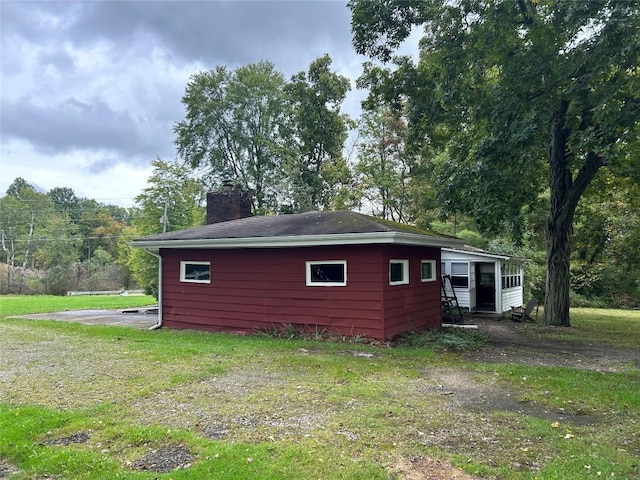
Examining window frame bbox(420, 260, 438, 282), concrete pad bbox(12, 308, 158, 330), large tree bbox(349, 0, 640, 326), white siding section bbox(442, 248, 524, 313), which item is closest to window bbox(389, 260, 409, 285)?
window frame bbox(420, 260, 438, 282)

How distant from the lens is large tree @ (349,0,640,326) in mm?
7930

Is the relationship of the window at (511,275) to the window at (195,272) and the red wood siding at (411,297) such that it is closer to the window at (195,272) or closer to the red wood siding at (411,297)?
the red wood siding at (411,297)

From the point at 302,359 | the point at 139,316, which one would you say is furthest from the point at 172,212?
the point at 302,359

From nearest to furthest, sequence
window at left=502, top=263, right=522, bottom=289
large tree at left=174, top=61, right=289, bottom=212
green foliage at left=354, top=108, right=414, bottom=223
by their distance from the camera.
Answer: window at left=502, top=263, right=522, bottom=289 → green foliage at left=354, top=108, right=414, bottom=223 → large tree at left=174, top=61, right=289, bottom=212

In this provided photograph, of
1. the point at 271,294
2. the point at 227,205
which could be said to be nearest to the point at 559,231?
the point at 271,294

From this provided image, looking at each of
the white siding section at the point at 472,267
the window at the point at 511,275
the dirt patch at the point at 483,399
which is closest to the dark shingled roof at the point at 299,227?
the dirt patch at the point at 483,399

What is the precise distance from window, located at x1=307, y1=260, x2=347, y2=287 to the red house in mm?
22

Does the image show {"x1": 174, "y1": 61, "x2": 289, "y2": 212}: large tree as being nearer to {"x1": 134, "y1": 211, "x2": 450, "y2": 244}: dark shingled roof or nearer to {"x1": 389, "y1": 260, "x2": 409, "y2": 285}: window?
{"x1": 134, "y1": 211, "x2": 450, "y2": 244}: dark shingled roof

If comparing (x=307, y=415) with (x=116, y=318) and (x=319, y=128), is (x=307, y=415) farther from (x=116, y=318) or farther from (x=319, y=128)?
(x=319, y=128)

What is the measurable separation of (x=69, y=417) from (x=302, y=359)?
3598 millimetres

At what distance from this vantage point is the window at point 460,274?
1534 cm

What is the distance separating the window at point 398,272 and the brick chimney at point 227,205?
6577 mm

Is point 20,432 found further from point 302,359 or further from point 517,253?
point 517,253

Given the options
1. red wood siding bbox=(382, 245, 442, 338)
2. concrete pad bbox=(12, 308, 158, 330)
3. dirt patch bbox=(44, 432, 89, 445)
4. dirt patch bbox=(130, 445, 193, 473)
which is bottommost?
concrete pad bbox=(12, 308, 158, 330)
